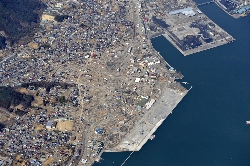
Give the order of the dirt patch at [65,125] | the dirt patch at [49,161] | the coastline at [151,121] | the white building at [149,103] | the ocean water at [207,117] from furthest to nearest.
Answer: the white building at [149,103] → the dirt patch at [65,125] → the coastline at [151,121] → the ocean water at [207,117] → the dirt patch at [49,161]

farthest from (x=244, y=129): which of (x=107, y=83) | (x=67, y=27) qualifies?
(x=67, y=27)

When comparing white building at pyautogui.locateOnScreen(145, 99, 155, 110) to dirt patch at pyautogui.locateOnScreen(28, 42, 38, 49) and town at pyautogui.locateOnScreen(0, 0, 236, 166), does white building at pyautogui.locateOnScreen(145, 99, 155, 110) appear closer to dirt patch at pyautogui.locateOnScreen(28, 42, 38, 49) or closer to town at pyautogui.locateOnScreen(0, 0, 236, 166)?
town at pyautogui.locateOnScreen(0, 0, 236, 166)

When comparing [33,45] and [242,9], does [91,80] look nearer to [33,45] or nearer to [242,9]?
[33,45]

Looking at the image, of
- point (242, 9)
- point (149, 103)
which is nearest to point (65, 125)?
→ point (149, 103)

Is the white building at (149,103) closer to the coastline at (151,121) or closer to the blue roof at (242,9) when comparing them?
the coastline at (151,121)

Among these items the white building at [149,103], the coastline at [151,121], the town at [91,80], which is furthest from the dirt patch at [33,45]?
the coastline at [151,121]

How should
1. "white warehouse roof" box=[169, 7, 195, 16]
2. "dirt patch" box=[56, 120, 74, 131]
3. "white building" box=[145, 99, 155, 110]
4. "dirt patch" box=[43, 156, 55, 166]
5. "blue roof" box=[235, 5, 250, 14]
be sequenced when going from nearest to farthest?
"dirt patch" box=[43, 156, 55, 166]
"dirt patch" box=[56, 120, 74, 131]
"white building" box=[145, 99, 155, 110]
"white warehouse roof" box=[169, 7, 195, 16]
"blue roof" box=[235, 5, 250, 14]

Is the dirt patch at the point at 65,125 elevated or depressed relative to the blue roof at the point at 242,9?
elevated

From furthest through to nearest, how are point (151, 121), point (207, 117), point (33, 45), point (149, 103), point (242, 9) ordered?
point (242, 9) → point (33, 45) → point (149, 103) → point (207, 117) → point (151, 121)

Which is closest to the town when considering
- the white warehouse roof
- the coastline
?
the white warehouse roof
